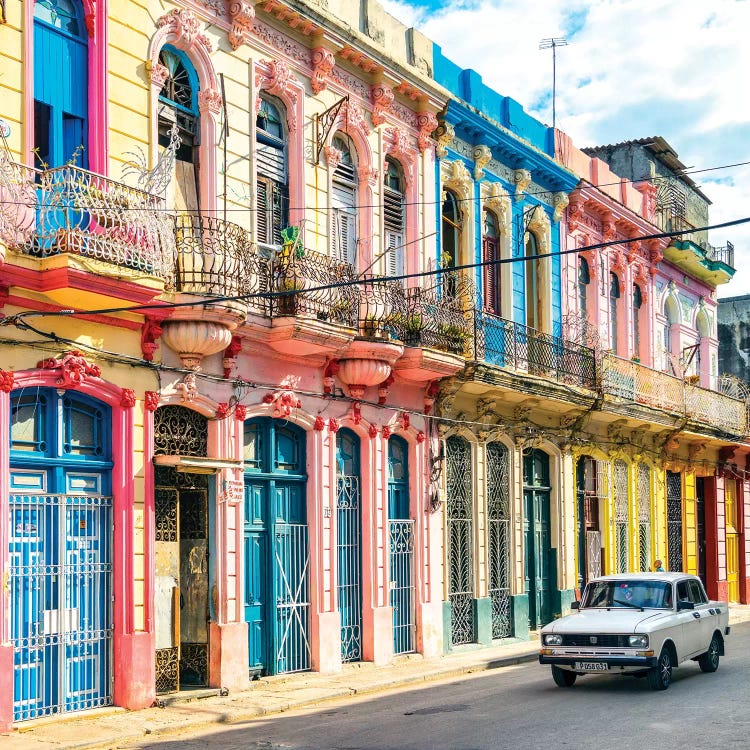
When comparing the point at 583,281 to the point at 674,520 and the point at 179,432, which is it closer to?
the point at 674,520

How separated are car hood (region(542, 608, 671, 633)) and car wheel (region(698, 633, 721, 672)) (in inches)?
60.6

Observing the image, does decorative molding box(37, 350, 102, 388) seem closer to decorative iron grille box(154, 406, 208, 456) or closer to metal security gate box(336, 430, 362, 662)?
decorative iron grille box(154, 406, 208, 456)

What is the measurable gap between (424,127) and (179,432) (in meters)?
7.75

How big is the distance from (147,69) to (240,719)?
7630 mm

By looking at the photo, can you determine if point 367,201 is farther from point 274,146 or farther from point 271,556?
point 271,556

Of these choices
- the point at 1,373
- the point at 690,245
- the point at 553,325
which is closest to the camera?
the point at 1,373

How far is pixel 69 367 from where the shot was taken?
1275 centimetres

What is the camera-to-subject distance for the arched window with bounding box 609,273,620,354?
2714 cm

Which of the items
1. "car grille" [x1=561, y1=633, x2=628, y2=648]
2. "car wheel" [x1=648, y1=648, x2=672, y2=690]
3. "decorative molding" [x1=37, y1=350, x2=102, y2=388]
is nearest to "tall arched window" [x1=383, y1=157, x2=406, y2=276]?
"car grille" [x1=561, y1=633, x2=628, y2=648]

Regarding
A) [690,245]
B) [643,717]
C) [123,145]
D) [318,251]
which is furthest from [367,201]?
[690,245]

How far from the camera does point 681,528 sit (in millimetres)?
30031

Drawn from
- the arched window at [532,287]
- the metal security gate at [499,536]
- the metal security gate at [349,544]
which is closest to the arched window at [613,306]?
the arched window at [532,287]

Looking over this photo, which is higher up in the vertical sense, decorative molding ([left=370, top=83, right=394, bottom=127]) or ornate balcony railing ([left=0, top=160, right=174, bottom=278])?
decorative molding ([left=370, top=83, right=394, bottom=127])

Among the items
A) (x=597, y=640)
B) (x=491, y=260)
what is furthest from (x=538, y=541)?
(x=597, y=640)
